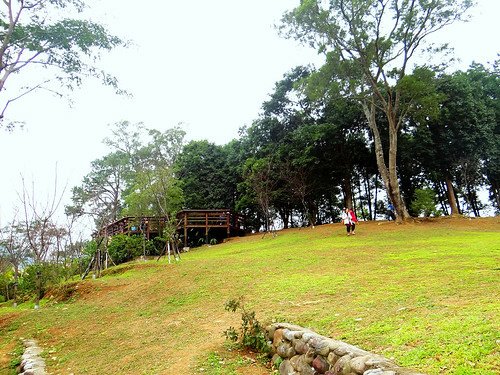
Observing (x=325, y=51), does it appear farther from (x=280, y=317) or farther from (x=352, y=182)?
(x=280, y=317)

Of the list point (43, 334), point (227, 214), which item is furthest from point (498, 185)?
point (43, 334)

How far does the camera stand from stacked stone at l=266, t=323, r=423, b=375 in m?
2.97

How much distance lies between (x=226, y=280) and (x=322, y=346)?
5.84 m

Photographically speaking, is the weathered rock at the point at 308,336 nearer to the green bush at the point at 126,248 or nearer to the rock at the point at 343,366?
the rock at the point at 343,366

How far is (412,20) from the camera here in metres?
17.9

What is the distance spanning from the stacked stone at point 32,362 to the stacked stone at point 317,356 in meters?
3.20

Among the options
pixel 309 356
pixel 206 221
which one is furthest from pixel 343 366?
pixel 206 221

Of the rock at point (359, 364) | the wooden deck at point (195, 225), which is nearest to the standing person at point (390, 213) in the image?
the wooden deck at point (195, 225)

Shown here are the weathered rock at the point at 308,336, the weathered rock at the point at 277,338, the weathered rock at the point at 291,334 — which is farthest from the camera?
the weathered rock at the point at 277,338

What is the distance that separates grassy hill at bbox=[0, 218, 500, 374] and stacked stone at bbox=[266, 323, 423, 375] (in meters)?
0.29

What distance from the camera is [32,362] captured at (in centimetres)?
547

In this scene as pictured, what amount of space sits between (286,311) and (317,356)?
2.08 metres

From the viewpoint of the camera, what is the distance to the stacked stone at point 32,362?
5.10 meters

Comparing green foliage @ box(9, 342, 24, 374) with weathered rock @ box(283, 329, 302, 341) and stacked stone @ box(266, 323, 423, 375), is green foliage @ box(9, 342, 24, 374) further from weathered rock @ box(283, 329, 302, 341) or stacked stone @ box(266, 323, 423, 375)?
weathered rock @ box(283, 329, 302, 341)
